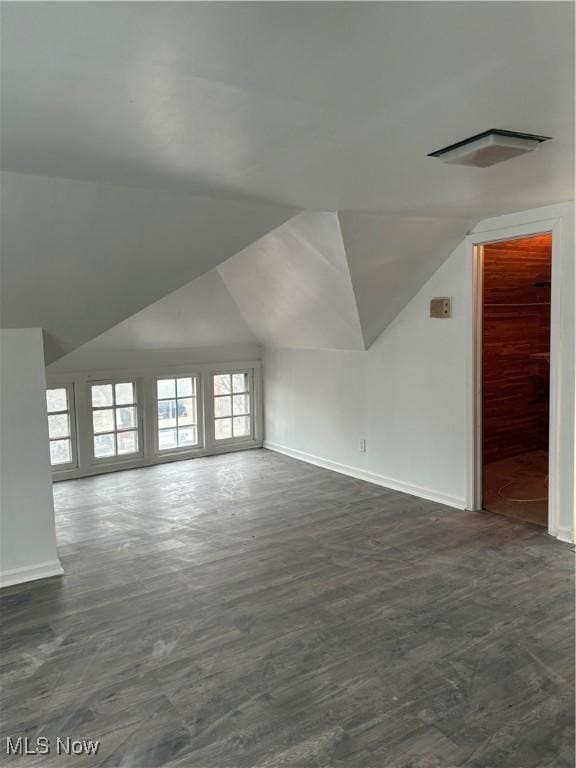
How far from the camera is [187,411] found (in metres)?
6.28

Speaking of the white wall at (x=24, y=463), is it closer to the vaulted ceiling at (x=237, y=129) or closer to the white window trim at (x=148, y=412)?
the vaulted ceiling at (x=237, y=129)

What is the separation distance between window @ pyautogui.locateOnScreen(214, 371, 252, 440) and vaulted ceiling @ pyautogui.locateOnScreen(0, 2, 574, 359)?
274 cm

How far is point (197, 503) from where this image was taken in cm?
473

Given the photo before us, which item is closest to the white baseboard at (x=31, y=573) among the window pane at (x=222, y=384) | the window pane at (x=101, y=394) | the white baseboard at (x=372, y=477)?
the window pane at (x=101, y=394)

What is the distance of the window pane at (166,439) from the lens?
6.07 metres

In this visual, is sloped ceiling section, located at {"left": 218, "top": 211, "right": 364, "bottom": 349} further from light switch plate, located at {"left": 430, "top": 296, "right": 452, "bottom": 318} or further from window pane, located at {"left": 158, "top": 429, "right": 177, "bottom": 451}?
window pane, located at {"left": 158, "top": 429, "right": 177, "bottom": 451}

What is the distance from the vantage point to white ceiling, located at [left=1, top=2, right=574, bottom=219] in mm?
1337

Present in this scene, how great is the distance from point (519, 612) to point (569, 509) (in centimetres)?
111

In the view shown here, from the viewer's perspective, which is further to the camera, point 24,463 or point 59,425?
point 59,425

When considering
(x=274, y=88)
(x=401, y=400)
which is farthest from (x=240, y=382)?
(x=274, y=88)

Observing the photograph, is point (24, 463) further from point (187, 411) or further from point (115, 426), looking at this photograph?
point (187, 411)

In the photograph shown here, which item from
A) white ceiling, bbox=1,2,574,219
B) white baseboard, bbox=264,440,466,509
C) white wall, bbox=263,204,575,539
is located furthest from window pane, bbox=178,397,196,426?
white ceiling, bbox=1,2,574,219

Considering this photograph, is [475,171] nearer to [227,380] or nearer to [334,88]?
[334,88]

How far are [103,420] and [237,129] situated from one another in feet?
13.8
